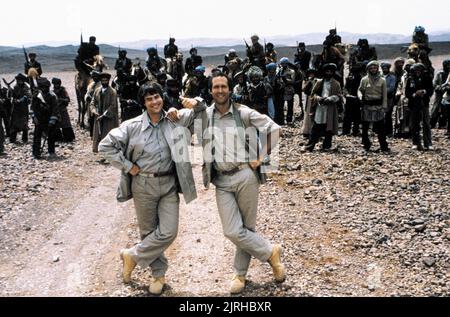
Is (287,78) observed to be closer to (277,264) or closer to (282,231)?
(282,231)

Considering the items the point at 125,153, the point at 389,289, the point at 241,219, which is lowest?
the point at 389,289

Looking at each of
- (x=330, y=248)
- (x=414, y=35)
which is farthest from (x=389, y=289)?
(x=414, y=35)

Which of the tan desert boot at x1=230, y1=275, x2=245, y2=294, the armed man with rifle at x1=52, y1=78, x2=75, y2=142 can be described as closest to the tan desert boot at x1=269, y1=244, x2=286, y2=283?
the tan desert boot at x1=230, y1=275, x2=245, y2=294

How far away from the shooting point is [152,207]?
498 cm

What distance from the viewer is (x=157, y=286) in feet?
16.7

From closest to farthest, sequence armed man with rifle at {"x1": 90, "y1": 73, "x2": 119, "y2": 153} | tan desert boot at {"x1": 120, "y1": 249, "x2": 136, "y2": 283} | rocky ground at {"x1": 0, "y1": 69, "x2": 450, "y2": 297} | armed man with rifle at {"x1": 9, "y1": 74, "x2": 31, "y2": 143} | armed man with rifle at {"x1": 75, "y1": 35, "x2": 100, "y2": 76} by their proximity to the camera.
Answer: tan desert boot at {"x1": 120, "y1": 249, "x2": 136, "y2": 283}, rocky ground at {"x1": 0, "y1": 69, "x2": 450, "y2": 297}, armed man with rifle at {"x1": 90, "y1": 73, "x2": 119, "y2": 153}, armed man with rifle at {"x1": 9, "y1": 74, "x2": 31, "y2": 143}, armed man with rifle at {"x1": 75, "y1": 35, "x2": 100, "y2": 76}

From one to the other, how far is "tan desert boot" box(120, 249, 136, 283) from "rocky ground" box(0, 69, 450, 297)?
0.32 ft

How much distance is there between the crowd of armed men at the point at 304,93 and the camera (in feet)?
35.1

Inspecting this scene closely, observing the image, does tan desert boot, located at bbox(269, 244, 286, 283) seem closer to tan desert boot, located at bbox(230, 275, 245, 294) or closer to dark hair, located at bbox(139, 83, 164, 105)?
tan desert boot, located at bbox(230, 275, 245, 294)

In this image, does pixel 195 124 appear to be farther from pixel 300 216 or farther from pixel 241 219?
pixel 300 216

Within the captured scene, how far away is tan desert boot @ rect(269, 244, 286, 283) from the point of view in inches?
201

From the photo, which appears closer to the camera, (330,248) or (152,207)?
(152,207)

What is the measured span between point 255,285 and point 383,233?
7.25ft

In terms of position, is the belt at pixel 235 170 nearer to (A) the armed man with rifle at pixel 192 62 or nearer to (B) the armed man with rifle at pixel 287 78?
(A) the armed man with rifle at pixel 192 62
